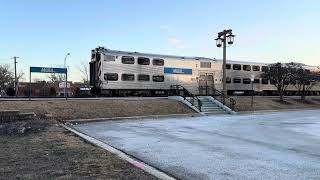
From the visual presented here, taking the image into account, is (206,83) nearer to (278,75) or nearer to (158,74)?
(158,74)

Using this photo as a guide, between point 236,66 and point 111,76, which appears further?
point 236,66

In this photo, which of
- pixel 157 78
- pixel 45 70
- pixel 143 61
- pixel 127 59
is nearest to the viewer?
pixel 45 70

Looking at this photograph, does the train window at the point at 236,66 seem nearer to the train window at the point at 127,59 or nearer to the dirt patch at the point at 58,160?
the train window at the point at 127,59

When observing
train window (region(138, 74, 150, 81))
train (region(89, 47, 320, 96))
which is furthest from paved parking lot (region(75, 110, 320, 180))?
train window (region(138, 74, 150, 81))

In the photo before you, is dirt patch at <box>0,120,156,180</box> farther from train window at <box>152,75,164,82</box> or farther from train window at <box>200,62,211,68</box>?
train window at <box>200,62,211,68</box>

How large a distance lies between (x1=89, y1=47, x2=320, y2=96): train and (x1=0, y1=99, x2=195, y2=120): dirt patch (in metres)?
6.23

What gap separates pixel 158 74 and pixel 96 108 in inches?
544

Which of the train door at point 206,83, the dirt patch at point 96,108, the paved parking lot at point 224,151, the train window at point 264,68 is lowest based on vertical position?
the paved parking lot at point 224,151

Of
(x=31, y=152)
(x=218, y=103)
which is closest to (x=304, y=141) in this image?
(x=31, y=152)

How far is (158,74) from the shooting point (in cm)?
3781

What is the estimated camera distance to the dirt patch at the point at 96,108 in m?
22.4

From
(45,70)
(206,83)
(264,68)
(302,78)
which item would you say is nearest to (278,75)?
(264,68)

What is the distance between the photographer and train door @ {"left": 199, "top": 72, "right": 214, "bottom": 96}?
4085 centimetres

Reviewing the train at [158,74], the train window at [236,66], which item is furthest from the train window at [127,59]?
the train window at [236,66]
